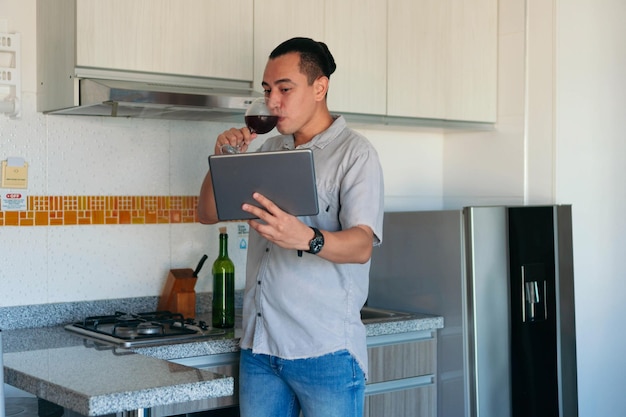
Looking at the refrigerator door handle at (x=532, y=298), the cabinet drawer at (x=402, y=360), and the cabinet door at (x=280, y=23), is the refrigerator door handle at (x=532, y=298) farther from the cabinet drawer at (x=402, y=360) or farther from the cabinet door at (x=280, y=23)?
the cabinet door at (x=280, y=23)

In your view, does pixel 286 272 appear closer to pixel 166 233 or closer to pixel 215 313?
pixel 215 313

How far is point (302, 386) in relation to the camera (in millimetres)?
2328

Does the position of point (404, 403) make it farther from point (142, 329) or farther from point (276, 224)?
point (276, 224)

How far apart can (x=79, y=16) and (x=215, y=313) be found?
1017mm

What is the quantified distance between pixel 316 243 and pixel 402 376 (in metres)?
1.24

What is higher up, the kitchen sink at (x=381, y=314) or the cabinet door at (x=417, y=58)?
the cabinet door at (x=417, y=58)

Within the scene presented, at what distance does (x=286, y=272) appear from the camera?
7.73ft

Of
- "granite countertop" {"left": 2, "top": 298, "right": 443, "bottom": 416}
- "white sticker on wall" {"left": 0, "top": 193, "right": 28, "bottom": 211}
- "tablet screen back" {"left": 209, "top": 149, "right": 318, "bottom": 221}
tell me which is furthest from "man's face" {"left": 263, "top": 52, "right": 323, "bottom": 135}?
"white sticker on wall" {"left": 0, "top": 193, "right": 28, "bottom": 211}

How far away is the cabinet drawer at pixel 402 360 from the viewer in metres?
3.10

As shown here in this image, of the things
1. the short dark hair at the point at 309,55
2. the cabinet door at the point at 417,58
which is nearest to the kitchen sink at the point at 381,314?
the cabinet door at the point at 417,58

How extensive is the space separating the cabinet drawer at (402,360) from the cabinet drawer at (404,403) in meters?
0.06

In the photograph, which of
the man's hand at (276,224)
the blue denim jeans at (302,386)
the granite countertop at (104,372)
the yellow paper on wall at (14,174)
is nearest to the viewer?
the granite countertop at (104,372)

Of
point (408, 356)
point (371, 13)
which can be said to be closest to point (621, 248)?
point (408, 356)

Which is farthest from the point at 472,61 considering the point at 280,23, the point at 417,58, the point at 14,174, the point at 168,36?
the point at 14,174
